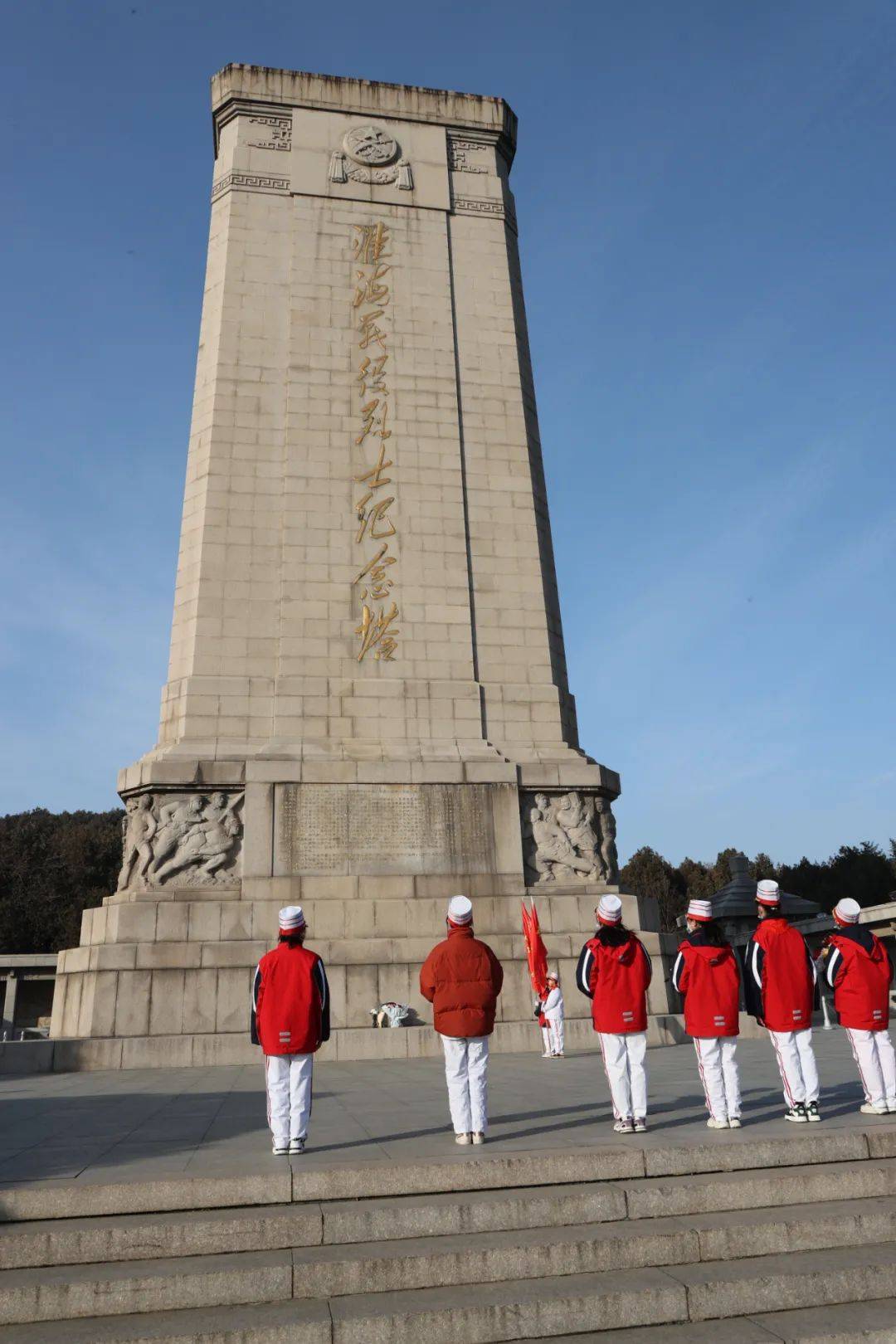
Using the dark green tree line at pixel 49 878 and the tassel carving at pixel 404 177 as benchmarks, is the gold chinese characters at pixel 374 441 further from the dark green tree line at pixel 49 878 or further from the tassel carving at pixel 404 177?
the dark green tree line at pixel 49 878

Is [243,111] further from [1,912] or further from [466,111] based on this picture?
[1,912]

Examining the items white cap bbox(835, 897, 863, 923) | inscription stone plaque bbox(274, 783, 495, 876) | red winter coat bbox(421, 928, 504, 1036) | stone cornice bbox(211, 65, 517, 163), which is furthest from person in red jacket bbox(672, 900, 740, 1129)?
stone cornice bbox(211, 65, 517, 163)

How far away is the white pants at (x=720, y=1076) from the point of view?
712 cm

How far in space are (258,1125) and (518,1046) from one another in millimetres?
7601

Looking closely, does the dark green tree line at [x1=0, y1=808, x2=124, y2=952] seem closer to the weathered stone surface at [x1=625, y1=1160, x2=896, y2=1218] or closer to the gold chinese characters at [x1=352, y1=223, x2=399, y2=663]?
the gold chinese characters at [x1=352, y1=223, x2=399, y2=663]

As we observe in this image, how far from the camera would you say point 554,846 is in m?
17.0

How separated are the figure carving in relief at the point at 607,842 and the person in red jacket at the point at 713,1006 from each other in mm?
9385

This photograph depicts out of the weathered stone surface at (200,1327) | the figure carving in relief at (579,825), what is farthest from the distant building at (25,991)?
the weathered stone surface at (200,1327)

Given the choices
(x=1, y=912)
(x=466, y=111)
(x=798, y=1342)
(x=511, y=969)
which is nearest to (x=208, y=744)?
(x=511, y=969)

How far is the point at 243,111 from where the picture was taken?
21.4 m

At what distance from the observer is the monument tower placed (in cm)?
1527

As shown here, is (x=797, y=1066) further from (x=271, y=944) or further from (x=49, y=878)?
(x=49, y=878)

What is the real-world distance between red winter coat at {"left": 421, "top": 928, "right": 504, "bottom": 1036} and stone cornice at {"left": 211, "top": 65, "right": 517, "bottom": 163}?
20.6 meters

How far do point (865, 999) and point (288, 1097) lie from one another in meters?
4.73
